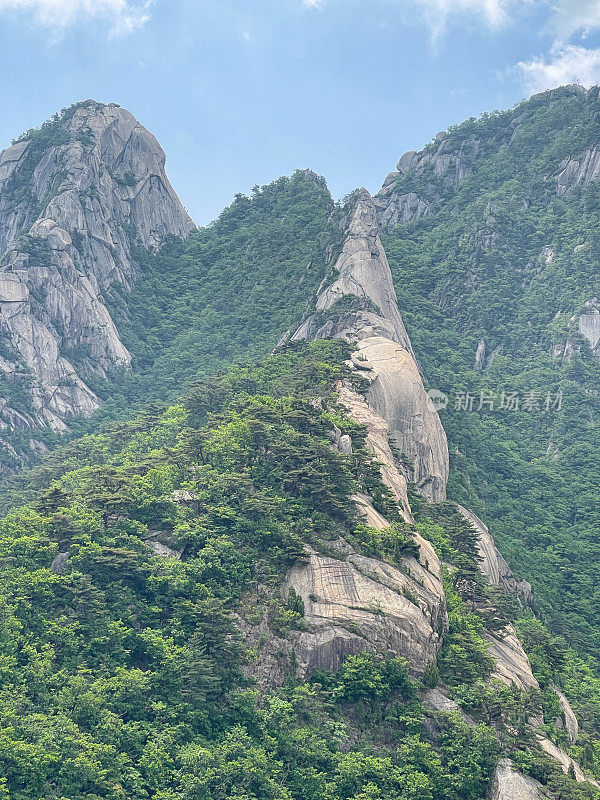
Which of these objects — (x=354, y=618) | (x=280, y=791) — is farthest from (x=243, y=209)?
(x=280, y=791)

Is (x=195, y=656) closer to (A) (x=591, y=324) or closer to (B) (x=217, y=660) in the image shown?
(B) (x=217, y=660)

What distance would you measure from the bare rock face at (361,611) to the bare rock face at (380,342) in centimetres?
748

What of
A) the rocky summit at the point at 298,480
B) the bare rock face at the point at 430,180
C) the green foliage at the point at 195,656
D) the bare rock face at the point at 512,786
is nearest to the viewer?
the green foliage at the point at 195,656

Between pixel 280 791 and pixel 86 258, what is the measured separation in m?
63.2

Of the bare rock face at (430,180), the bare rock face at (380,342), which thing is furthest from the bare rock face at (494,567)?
the bare rock face at (430,180)

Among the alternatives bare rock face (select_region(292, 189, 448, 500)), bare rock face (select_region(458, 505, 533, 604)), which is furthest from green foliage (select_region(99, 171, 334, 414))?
bare rock face (select_region(458, 505, 533, 604))

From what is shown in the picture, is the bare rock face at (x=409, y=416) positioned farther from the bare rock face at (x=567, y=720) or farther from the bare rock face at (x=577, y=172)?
the bare rock face at (x=577, y=172)

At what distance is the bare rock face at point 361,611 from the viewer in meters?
35.6

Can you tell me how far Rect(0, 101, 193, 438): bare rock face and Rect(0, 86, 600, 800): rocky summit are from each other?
0.29 meters

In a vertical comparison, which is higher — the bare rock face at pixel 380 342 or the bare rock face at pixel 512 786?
the bare rock face at pixel 380 342

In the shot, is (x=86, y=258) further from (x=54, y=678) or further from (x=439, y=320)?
(x=54, y=678)

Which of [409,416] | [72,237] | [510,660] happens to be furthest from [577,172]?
[510,660]

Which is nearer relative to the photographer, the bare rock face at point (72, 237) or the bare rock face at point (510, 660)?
the bare rock face at point (510, 660)

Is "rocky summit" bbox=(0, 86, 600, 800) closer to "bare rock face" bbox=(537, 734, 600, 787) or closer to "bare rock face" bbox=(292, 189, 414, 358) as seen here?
"bare rock face" bbox=(537, 734, 600, 787)
